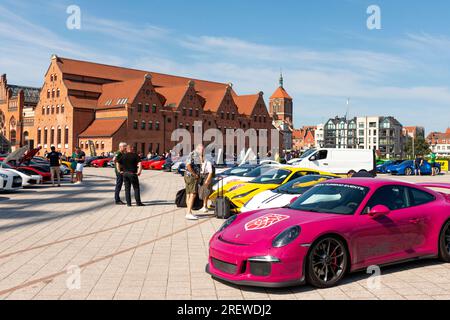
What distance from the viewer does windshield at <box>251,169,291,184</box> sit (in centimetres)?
1351

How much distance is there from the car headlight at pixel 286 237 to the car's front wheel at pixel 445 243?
9.11 ft

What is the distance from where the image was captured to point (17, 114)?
87188 millimetres

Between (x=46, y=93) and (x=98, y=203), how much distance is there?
2708 inches

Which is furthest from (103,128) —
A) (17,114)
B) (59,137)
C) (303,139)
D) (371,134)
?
(303,139)

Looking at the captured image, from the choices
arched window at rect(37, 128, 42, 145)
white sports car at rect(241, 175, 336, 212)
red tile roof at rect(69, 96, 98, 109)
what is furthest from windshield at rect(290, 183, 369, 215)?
arched window at rect(37, 128, 42, 145)

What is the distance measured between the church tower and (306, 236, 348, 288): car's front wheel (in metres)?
A: 140

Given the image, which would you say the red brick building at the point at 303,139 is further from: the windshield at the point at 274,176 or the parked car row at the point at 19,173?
the windshield at the point at 274,176

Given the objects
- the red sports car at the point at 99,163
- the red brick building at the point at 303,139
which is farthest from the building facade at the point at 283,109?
the red sports car at the point at 99,163

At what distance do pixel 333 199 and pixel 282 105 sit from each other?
141214 mm

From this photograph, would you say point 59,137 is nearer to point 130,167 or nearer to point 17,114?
point 17,114

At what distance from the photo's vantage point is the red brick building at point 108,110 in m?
71.7
